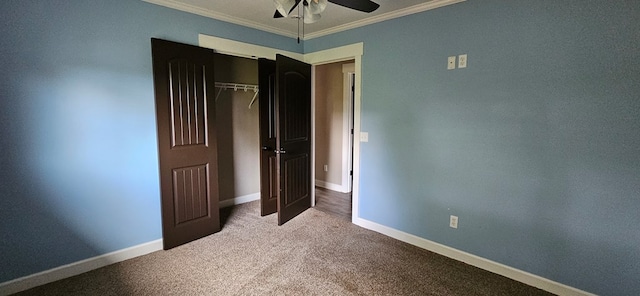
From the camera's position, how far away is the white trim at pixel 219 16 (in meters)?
2.64

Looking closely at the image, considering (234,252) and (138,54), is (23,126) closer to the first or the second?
(138,54)

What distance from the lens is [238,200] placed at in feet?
13.9

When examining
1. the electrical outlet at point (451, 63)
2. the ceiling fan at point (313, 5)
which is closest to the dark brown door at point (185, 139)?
the ceiling fan at point (313, 5)

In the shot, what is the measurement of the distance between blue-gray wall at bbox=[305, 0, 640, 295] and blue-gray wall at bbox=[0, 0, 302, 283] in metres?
2.32

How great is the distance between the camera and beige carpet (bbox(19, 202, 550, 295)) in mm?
2146

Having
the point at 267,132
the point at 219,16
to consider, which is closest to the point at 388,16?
the point at 219,16

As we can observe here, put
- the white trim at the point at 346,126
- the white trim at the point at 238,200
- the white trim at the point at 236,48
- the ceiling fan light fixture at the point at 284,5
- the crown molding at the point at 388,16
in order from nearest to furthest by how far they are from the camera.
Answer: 1. the ceiling fan light fixture at the point at 284,5
2. the crown molding at the point at 388,16
3. the white trim at the point at 236,48
4. the white trim at the point at 238,200
5. the white trim at the point at 346,126

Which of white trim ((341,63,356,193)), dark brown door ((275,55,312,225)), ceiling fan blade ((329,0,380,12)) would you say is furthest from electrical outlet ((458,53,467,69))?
white trim ((341,63,356,193))

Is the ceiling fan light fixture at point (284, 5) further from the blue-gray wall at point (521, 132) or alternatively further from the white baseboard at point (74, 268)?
the white baseboard at point (74, 268)

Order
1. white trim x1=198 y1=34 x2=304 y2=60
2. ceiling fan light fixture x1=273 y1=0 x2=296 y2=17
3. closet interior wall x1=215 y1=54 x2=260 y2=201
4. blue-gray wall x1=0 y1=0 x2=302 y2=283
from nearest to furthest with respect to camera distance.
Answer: ceiling fan light fixture x1=273 y1=0 x2=296 y2=17, blue-gray wall x1=0 y1=0 x2=302 y2=283, white trim x1=198 y1=34 x2=304 y2=60, closet interior wall x1=215 y1=54 x2=260 y2=201

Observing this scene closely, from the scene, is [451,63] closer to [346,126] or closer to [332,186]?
[346,126]

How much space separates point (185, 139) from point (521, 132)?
294 centimetres

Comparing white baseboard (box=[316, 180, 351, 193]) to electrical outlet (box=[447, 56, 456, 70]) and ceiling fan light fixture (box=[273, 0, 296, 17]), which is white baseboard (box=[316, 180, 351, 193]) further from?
ceiling fan light fixture (box=[273, 0, 296, 17])

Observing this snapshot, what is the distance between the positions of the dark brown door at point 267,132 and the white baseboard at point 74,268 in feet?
4.25
